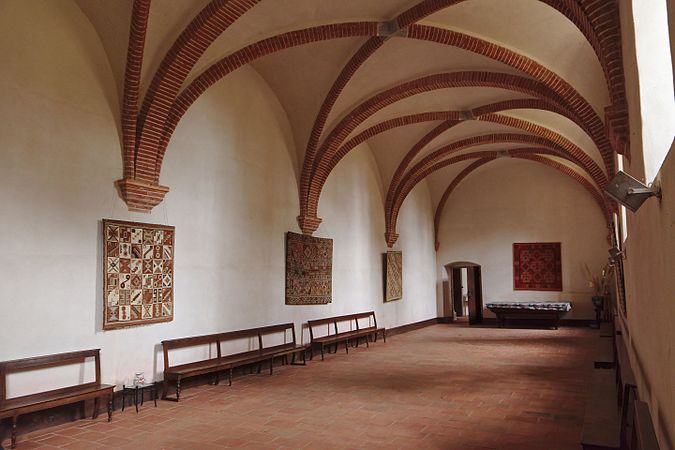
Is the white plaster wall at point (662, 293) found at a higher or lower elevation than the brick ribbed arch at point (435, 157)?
lower

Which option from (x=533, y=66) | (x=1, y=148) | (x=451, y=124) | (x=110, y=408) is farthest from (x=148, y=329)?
(x=451, y=124)

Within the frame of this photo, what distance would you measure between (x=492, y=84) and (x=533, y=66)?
132 centimetres

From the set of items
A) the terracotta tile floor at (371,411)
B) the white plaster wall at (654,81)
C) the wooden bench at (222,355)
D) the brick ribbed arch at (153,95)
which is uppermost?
the brick ribbed arch at (153,95)

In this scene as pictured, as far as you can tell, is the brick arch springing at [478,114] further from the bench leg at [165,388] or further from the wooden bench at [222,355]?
the bench leg at [165,388]

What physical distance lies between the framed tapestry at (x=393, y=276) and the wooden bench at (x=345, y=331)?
105cm

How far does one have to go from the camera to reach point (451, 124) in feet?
38.3

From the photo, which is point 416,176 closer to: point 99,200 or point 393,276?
point 393,276

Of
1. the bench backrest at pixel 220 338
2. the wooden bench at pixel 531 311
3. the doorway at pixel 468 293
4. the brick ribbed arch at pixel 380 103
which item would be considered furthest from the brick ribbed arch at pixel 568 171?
the bench backrest at pixel 220 338

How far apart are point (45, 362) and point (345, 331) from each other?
686cm

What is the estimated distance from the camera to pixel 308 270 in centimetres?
991

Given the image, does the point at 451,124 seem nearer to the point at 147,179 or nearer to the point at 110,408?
the point at 147,179

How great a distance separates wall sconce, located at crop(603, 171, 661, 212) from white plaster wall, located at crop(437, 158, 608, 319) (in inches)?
583

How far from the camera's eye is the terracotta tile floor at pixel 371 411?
4625 millimetres

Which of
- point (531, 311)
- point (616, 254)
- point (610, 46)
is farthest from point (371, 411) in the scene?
point (531, 311)
